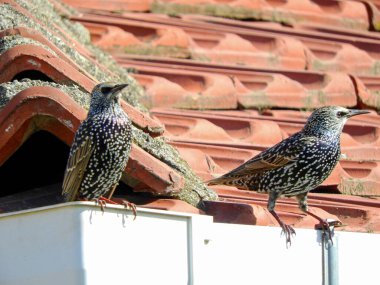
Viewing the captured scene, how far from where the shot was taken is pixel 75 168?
609 centimetres

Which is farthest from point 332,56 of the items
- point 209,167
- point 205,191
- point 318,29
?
Result: point 205,191

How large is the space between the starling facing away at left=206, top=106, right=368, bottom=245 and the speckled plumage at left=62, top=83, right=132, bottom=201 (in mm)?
808

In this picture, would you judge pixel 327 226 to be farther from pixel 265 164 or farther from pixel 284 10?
pixel 284 10

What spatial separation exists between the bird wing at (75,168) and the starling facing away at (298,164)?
2.95 feet

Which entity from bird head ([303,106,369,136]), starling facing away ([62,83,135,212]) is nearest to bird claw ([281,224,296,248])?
starling facing away ([62,83,135,212])

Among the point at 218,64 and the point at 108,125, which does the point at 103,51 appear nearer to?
the point at 218,64

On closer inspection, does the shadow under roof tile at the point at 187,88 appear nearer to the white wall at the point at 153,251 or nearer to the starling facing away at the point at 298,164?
the starling facing away at the point at 298,164

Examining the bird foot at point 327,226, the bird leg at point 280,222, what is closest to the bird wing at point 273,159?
the bird leg at point 280,222

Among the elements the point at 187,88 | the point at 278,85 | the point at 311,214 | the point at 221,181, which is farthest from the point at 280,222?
the point at 278,85

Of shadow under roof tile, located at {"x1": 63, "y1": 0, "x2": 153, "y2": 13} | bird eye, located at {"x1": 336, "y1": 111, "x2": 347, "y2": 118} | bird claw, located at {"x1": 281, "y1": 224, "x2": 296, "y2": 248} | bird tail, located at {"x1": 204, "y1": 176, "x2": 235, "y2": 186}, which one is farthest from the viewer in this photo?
shadow under roof tile, located at {"x1": 63, "y1": 0, "x2": 153, "y2": 13}

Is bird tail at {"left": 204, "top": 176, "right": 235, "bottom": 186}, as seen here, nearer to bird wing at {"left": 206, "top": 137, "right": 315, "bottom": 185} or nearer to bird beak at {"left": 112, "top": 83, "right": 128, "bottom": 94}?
bird wing at {"left": 206, "top": 137, "right": 315, "bottom": 185}

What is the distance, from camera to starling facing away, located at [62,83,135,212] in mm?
6043

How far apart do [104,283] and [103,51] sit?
152 inches

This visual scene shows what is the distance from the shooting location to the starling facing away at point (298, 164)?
693cm
